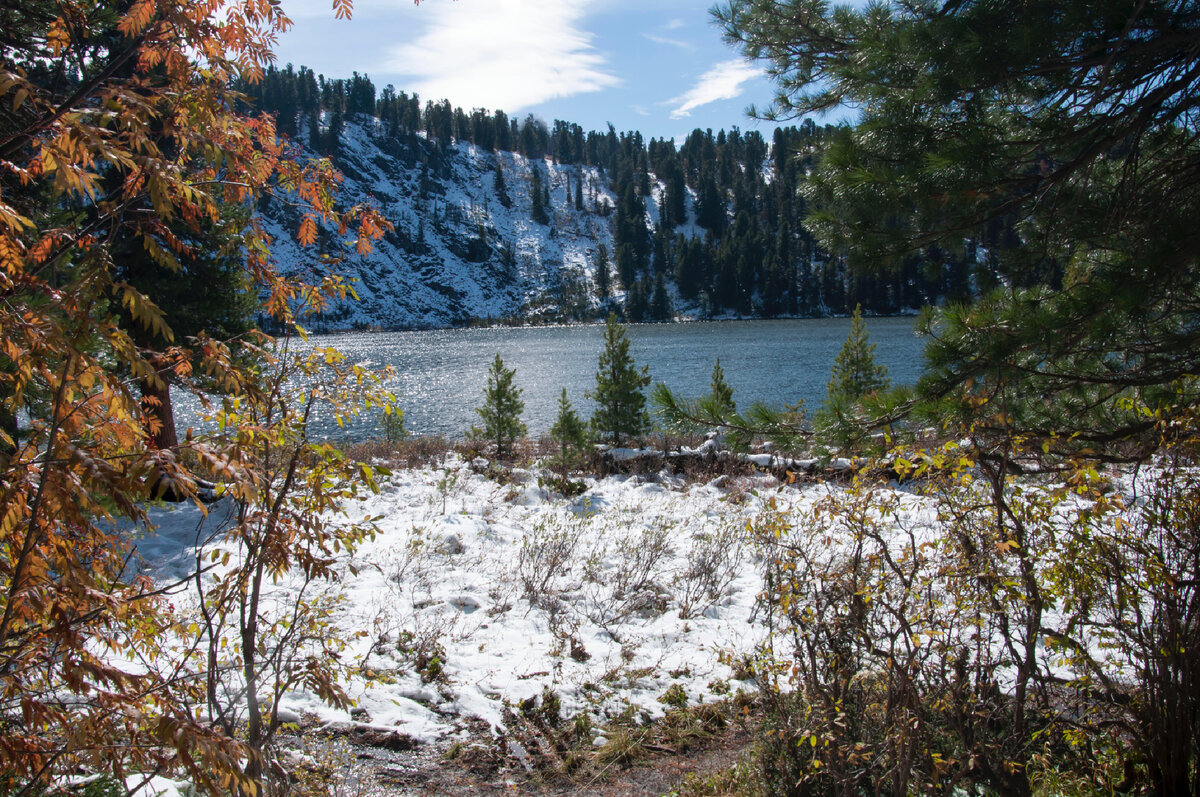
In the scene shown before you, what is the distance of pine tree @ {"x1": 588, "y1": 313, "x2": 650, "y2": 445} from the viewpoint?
1439 centimetres

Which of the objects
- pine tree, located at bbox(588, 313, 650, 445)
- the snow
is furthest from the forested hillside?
the snow

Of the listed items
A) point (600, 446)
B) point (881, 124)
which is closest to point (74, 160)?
point (881, 124)

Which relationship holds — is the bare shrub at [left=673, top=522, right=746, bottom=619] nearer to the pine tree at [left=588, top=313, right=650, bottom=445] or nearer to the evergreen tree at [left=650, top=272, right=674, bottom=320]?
the pine tree at [left=588, top=313, right=650, bottom=445]

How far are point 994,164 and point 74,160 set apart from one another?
3.99 m

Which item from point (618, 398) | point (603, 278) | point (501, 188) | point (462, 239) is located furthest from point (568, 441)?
point (501, 188)

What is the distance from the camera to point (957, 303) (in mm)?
3887

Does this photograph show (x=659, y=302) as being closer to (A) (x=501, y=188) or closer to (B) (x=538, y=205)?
(B) (x=538, y=205)

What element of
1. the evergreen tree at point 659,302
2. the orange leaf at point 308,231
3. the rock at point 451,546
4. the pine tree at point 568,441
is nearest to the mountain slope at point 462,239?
the evergreen tree at point 659,302

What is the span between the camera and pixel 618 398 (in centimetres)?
1443

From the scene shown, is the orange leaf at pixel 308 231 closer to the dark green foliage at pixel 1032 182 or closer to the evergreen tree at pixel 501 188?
the dark green foliage at pixel 1032 182

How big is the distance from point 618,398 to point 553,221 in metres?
146

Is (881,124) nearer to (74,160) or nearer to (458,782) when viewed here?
(74,160)

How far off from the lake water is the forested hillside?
1503 inches

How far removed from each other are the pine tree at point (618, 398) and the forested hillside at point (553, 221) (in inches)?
3553
